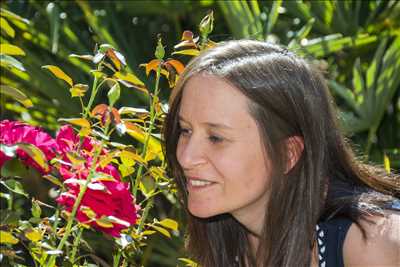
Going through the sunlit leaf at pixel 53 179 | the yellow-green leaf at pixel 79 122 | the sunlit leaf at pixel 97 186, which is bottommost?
the sunlit leaf at pixel 97 186

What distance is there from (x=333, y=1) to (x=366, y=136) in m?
0.47

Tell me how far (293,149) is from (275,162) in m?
0.06

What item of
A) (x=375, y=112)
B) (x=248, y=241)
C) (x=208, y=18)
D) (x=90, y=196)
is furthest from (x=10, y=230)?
(x=375, y=112)

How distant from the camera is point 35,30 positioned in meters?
Result: 2.72

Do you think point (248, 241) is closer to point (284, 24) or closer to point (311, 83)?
point (311, 83)

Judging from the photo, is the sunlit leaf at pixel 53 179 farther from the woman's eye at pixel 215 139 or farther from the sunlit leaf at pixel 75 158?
the woman's eye at pixel 215 139

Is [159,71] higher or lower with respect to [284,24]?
lower

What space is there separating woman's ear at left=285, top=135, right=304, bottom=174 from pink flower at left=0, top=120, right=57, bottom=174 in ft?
1.61

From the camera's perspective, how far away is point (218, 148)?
59.4 inches

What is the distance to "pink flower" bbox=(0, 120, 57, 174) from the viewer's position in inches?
47.6

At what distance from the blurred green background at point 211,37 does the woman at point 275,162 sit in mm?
765

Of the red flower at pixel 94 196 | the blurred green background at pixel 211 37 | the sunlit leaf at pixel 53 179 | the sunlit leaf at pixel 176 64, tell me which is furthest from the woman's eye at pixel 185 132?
the blurred green background at pixel 211 37

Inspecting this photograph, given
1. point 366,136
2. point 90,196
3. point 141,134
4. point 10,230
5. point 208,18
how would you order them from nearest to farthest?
point 10,230 < point 90,196 < point 141,134 < point 208,18 < point 366,136

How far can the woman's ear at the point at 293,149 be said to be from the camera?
5.32 feet
